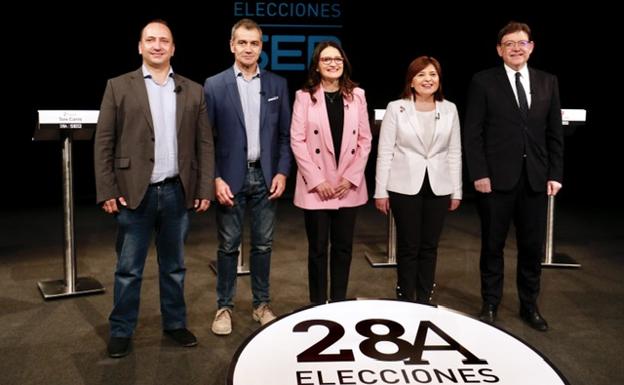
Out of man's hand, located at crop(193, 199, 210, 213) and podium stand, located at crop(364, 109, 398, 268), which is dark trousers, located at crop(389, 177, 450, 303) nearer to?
man's hand, located at crop(193, 199, 210, 213)

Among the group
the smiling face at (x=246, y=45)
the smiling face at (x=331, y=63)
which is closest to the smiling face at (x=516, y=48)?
the smiling face at (x=331, y=63)

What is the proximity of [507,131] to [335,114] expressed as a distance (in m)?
0.91

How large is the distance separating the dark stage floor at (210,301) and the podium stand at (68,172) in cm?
10

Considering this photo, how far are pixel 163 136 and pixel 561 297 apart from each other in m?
2.70

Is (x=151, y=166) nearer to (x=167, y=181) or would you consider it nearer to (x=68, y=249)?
(x=167, y=181)

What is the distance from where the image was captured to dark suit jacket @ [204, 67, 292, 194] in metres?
3.42

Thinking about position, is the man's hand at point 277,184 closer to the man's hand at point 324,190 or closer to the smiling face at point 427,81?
the man's hand at point 324,190

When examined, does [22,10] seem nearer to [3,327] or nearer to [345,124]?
[3,327]

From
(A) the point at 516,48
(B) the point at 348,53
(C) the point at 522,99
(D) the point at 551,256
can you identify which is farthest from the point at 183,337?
(B) the point at 348,53

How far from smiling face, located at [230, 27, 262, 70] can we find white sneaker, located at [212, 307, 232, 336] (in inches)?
51.8

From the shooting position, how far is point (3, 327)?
3.66m

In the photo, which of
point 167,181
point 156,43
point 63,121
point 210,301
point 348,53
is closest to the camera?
point 156,43

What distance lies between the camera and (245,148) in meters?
3.44

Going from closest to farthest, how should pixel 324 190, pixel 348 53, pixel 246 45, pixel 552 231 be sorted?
pixel 246 45
pixel 324 190
pixel 552 231
pixel 348 53
